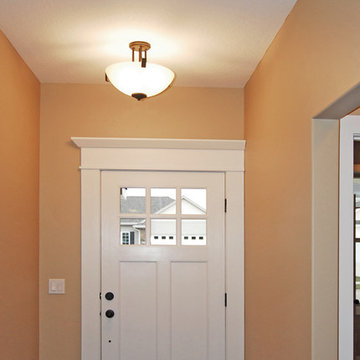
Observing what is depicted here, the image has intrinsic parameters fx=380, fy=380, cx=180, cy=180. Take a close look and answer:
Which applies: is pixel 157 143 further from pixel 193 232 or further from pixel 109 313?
pixel 109 313

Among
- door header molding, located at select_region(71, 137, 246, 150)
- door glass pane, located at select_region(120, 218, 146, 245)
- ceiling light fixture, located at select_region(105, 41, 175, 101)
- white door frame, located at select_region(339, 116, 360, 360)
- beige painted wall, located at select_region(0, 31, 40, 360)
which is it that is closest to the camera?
white door frame, located at select_region(339, 116, 360, 360)

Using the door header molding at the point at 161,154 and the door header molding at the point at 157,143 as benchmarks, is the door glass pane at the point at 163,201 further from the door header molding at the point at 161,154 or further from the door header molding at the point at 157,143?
the door header molding at the point at 157,143

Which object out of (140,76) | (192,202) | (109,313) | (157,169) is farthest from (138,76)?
(109,313)

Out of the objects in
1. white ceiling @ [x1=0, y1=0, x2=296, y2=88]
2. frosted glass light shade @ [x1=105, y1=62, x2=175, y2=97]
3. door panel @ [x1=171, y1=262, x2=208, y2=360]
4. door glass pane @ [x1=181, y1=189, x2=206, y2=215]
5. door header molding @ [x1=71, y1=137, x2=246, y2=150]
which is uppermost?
white ceiling @ [x1=0, y1=0, x2=296, y2=88]

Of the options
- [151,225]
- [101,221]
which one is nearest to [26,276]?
[101,221]

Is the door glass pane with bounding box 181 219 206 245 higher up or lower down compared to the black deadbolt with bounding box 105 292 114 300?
higher up

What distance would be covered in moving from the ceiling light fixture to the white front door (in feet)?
2.91

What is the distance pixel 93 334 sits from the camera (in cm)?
269

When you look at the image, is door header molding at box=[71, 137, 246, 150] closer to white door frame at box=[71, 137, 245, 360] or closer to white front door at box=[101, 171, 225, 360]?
white door frame at box=[71, 137, 245, 360]

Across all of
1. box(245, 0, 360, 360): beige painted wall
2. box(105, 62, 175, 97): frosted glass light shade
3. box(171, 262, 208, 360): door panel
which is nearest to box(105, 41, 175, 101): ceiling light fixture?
box(105, 62, 175, 97): frosted glass light shade

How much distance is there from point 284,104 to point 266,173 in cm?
49

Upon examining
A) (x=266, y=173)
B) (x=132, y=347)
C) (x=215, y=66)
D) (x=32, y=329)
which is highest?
(x=215, y=66)

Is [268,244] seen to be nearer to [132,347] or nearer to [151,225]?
[151,225]

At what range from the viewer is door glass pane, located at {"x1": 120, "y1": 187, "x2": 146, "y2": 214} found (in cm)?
281
